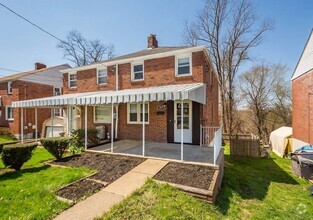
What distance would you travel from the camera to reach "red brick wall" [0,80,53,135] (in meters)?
20.1

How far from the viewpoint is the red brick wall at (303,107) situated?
518 inches

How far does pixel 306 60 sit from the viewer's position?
14180 millimetres

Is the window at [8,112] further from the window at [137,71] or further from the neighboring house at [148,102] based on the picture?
the window at [137,71]

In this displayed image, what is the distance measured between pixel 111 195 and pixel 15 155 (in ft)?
16.9

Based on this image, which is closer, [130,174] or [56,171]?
[130,174]

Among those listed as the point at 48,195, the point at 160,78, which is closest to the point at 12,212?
the point at 48,195

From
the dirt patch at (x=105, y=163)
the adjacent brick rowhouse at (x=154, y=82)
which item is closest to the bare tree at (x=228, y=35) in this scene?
the adjacent brick rowhouse at (x=154, y=82)

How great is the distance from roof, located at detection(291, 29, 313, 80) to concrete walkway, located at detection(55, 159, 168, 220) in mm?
14720

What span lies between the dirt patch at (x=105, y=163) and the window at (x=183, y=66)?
6.66 m

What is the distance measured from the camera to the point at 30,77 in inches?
835

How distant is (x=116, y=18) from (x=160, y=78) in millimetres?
5085

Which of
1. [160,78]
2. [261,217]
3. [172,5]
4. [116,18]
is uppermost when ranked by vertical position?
[172,5]

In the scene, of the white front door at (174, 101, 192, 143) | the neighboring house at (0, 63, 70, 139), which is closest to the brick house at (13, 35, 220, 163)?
the white front door at (174, 101, 192, 143)

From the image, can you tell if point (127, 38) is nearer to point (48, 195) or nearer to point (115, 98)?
point (115, 98)
